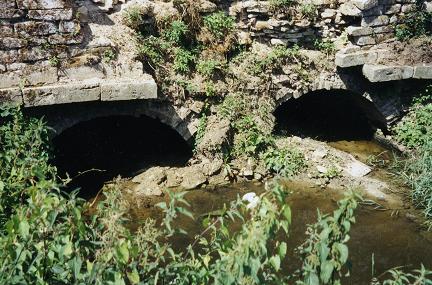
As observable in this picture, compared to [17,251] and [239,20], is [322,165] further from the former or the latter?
[17,251]

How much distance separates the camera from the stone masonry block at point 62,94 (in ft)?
20.3

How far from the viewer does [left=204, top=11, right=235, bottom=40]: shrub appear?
7.88m

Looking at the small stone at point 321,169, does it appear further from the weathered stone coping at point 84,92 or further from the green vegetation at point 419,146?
the weathered stone coping at point 84,92

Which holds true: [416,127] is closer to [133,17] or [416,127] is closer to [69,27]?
[133,17]

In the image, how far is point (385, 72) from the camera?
26.2ft

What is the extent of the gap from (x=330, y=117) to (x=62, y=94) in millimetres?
5771

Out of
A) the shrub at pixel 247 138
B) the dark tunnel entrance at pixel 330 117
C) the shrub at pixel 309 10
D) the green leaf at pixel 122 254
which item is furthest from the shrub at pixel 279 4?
the green leaf at pixel 122 254

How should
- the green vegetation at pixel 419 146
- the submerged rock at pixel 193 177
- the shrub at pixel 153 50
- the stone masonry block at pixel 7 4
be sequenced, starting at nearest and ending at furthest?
the stone masonry block at pixel 7 4 → the green vegetation at pixel 419 146 → the shrub at pixel 153 50 → the submerged rock at pixel 193 177

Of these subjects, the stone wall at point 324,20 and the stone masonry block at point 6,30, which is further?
the stone wall at point 324,20

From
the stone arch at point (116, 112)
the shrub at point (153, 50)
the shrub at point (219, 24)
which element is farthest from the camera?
the shrub at point (219, 24)

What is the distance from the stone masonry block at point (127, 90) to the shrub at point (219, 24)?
1.76 meters

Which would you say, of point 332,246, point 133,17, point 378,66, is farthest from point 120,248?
point 378,66

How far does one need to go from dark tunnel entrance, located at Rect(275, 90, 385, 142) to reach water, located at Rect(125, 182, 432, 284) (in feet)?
5.98

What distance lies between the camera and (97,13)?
24.0ft
